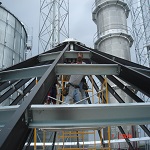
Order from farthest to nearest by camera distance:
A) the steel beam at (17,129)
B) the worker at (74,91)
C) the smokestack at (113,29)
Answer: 1. the smokestack at (113,29)
2. the worker at (74,91)
3. the steel beam at (17,129)

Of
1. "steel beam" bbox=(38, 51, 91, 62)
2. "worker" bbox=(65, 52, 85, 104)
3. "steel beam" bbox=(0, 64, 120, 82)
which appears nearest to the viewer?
"steel beam" bbox=(0, 64, 120, 82)

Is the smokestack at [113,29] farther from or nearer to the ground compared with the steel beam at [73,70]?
farther from the ground

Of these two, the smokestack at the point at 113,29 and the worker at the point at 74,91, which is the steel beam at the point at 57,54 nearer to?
the worker at the point at 74,91

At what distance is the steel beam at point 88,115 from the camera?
263 cm

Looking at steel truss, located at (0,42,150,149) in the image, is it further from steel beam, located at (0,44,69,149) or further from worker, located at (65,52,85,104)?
worker, located at (65,52,85,104)

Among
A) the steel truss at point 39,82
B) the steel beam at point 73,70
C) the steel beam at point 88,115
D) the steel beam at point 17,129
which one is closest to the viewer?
the steel beam at point 17,129

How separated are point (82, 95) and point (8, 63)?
38.6 ft

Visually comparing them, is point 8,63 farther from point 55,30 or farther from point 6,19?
point 55,30

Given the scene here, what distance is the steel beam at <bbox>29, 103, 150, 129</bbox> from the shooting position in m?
2.63

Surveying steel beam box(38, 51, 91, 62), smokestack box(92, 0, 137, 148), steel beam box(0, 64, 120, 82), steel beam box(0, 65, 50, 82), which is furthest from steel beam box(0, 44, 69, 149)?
smokestack box(92, 0, 137, 148)

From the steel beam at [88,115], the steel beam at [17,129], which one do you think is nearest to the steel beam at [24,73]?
the steel beam at [17,129]

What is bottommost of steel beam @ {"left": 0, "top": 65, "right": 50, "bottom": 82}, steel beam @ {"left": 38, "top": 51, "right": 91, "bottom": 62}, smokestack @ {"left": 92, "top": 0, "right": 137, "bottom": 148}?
steel beam @ {"left": 0, "top": 65, "right": 50, "bottom": 82}

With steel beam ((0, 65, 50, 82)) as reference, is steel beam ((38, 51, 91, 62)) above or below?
above

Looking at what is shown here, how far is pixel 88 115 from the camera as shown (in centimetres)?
271
